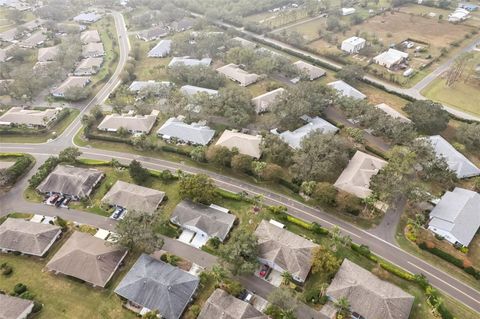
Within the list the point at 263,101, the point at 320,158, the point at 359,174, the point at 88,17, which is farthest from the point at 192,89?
the point at 88,17

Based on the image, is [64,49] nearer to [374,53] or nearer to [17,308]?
[17,308]

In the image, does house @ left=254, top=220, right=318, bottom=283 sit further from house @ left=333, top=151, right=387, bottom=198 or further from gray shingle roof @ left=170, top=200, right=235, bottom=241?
house @ left=333, top=151, right=387, bottom=198

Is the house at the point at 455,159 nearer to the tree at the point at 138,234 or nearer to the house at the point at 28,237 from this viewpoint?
the tree at the point at 138,234

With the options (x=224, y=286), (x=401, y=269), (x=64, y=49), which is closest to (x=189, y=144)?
(x=224, y=286)

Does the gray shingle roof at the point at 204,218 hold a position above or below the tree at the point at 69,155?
below

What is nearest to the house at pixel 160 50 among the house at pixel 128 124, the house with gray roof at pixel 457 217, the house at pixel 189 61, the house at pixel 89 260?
the house at pixel 189 61

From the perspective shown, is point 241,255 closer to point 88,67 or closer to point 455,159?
point 455,159
